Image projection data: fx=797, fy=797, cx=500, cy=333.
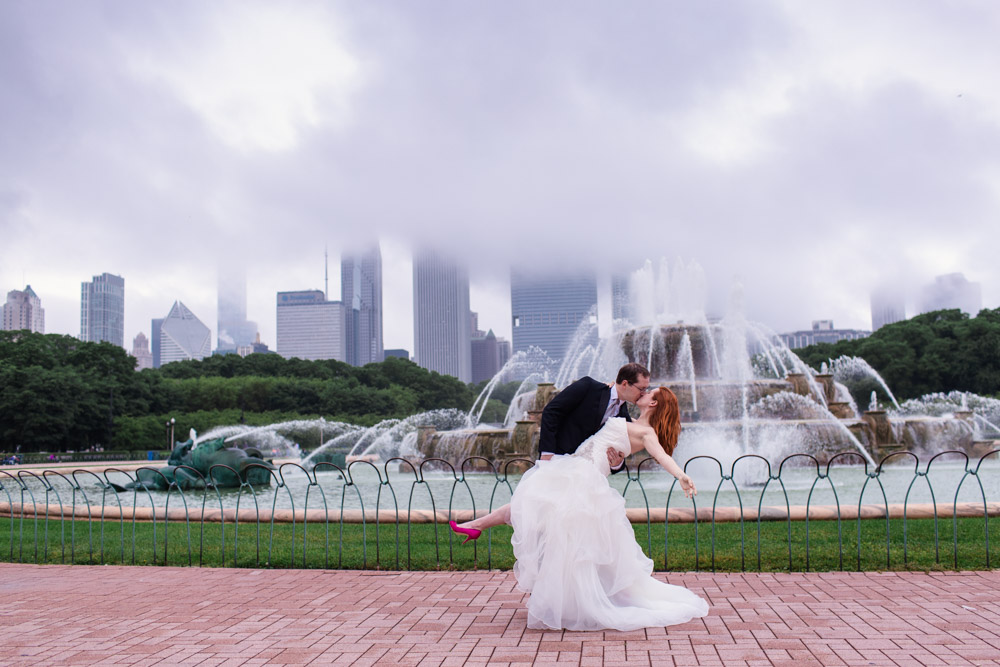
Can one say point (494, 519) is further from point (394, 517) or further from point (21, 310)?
point (21, 310)

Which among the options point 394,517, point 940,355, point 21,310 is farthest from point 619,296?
point 394,517

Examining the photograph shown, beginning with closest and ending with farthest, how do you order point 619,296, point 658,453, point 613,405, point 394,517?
1. point 658,453
2. point 613,405
3. point 394,517
4. point 619,296

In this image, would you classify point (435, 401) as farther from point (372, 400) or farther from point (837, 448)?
point (837, 448)

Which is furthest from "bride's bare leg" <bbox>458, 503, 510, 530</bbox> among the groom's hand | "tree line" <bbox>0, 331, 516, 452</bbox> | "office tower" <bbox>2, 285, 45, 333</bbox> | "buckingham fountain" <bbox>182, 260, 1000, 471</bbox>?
"office tower" <bbox>2, 285, 45, 333</bbox>

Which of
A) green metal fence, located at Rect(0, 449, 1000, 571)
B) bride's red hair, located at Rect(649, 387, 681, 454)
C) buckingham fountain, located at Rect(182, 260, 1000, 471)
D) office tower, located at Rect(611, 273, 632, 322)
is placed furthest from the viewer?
office tower, located at Rect(611, 273, 632, 322)

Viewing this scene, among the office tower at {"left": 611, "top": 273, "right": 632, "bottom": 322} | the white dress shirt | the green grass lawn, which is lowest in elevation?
the green grass lawn

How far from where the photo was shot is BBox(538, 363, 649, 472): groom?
17.5ft

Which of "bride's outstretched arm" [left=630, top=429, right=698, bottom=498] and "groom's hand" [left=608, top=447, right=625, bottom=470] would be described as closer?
"bride's outstretched arm" [left=630, top=429, right=698, bottom=498]

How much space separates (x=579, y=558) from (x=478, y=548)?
3.60m

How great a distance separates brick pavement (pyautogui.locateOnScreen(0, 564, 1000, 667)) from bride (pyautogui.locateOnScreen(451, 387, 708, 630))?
0.12 m

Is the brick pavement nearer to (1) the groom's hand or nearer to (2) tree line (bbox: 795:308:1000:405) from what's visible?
(1) the groom's hand

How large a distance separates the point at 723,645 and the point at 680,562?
2753 millimetres

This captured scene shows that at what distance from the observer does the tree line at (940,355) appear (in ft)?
186

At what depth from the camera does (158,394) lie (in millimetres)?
62250
